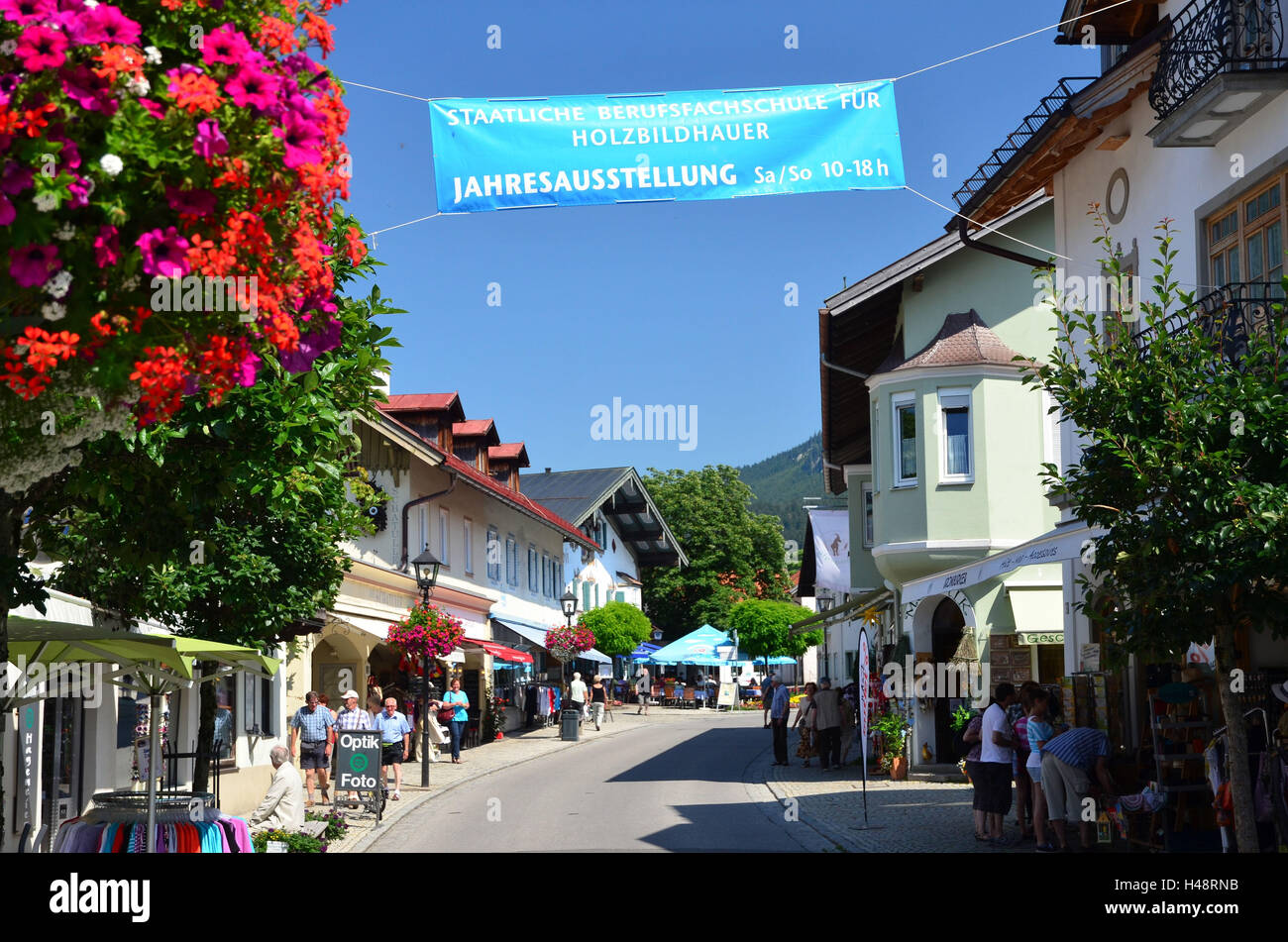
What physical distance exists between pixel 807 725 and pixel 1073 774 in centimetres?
1383

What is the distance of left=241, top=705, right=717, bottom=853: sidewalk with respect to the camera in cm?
1721

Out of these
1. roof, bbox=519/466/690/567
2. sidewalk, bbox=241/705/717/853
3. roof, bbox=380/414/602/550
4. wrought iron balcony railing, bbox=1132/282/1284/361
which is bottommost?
sidewalk, bbox=241/705/717/853

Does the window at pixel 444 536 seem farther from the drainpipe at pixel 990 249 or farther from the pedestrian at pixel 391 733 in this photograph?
the drainpipe at pixel 990 249

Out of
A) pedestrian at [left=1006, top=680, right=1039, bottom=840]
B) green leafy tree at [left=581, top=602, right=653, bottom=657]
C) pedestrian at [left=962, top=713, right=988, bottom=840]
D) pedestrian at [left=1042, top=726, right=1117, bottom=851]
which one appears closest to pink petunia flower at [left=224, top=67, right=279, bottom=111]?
pedestrian at [left=1042, top=726, right=1117, bottom=851]

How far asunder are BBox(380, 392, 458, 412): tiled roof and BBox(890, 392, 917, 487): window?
Result: 14.1 meters

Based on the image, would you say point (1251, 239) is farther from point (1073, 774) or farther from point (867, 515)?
point (867, 515)

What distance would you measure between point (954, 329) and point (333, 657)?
14174 millimetres

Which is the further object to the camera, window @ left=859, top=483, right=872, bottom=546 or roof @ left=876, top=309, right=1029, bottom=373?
window @ left=859, top=483, right=872, bottom=546

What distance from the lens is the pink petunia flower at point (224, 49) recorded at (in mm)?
3764

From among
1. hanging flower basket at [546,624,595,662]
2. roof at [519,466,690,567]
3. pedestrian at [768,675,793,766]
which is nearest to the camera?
pedestrian at [768,675,793,766]

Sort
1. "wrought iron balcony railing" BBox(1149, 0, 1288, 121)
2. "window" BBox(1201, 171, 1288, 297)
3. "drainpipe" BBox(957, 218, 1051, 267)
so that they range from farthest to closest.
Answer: "drainpipe" BBox(957, 218, 1051, 267) < "window" BBox(1201, 171, 1288, 297) < "wrought iron balcony railing" BBox(1149, 0, 1288, 121)

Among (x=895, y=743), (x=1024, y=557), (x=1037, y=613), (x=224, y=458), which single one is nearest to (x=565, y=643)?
(x=895, y=743)

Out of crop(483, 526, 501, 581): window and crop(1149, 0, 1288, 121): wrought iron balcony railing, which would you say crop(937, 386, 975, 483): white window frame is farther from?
crop(483, 526, 501, 581): window

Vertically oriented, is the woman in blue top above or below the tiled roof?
below
